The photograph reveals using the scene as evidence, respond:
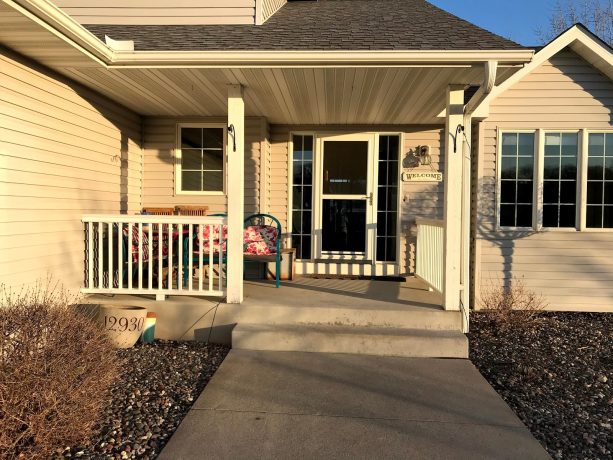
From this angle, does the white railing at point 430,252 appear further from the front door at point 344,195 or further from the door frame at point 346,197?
the front door at point 344,195

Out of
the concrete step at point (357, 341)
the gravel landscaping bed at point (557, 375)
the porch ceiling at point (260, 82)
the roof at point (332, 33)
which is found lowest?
the gravel landscaping bed at point (557, 375)

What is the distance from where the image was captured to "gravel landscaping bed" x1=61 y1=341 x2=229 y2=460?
8.53ft

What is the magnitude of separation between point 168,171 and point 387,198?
3.18 metres

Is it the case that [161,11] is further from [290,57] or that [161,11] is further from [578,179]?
[578,179]

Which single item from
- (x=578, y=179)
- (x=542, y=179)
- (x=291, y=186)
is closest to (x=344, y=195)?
(x=291, y=186)

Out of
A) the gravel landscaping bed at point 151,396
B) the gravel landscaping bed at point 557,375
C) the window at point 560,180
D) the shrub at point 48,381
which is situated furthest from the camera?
the window at point 560,180

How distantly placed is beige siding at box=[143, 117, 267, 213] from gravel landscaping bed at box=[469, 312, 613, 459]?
345 cm

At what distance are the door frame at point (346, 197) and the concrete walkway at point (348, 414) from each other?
9.07 feet

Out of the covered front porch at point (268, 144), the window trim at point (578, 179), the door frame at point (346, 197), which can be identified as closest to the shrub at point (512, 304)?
the window trim at point (578, 179)

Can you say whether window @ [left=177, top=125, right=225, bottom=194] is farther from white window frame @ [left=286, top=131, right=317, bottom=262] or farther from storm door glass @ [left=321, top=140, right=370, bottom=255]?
storm door glass @ [left=321, top=140, right=370, bottom=255]

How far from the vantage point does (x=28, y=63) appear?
402cm

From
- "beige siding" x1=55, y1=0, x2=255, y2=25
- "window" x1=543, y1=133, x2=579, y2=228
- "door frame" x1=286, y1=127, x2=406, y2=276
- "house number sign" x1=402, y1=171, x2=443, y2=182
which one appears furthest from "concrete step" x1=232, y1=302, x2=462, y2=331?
"beige siding" x1=55, y1=0, x2=255, y2=25

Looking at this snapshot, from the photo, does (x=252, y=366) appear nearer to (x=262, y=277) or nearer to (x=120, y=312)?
(x=120, y=312)

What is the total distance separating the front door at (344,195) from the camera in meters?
6.66
